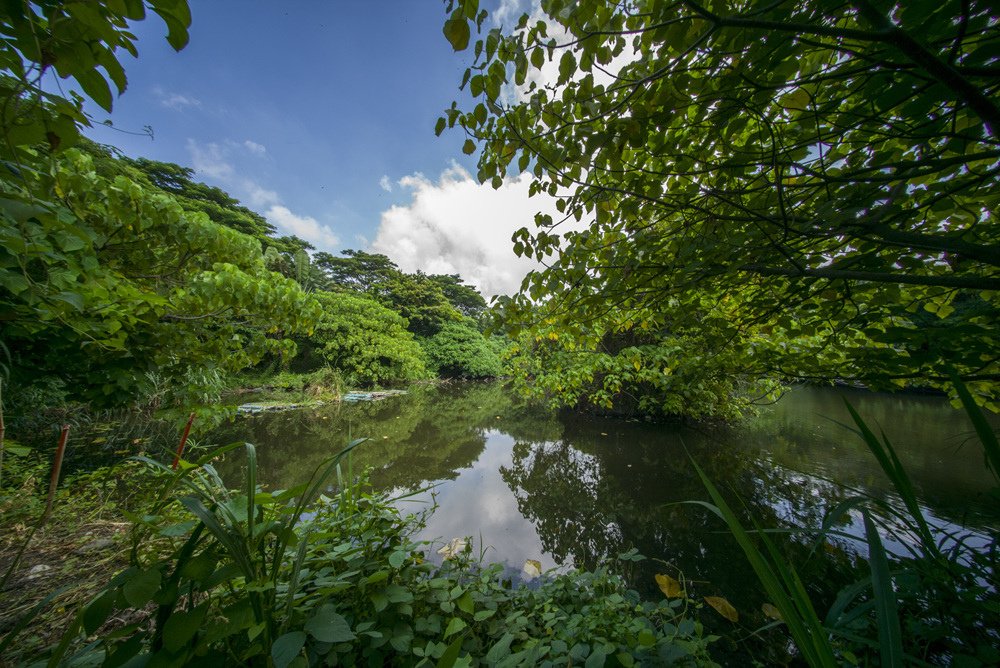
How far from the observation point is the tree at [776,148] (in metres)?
0.72

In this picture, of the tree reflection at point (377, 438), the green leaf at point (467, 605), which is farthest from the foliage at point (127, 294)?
the green leaf at point (467, 605)

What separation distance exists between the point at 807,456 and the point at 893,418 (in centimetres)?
646

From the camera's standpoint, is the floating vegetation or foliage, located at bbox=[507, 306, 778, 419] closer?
foliage, located at bbox=[507, 306, 778, 419]

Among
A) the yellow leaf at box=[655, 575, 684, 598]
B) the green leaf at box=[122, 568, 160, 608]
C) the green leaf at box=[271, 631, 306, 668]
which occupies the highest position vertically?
the green leaf at box=[122, 568, 160, 608]

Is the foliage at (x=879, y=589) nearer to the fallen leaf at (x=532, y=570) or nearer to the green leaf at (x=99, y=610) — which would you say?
the green leaf at (x=99, y=610)

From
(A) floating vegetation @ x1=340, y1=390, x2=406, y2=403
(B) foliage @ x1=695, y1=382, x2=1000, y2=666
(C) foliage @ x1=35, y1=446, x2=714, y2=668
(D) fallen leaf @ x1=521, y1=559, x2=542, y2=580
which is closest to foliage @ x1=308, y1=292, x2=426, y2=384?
(A) floating vegetation @ x1=340, y1=390, x2=406, y2=403

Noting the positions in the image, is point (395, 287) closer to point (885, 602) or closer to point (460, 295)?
point (460, 295)

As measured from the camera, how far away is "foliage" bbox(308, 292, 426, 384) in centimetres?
1209

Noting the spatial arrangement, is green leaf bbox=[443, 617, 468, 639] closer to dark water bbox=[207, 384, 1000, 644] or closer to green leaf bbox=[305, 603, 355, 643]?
green leaf bbox=[305, 603, 355, 643]

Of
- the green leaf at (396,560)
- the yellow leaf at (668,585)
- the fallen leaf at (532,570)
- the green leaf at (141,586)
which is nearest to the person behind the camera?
the green leaf at (141,586)

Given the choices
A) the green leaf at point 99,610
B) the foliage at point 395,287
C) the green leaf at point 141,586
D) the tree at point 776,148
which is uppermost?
the foliage at point 395,287

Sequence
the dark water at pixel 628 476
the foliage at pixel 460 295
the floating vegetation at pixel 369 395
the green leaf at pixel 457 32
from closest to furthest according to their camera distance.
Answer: the green leaf at pixel 457 32 < the dark water at pixel 628 476 < the floating vegetation at pixel 369 395 < the foliage at pixel 460 295

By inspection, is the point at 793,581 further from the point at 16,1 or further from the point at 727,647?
the point at 727,647

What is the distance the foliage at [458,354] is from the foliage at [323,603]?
51.2 feet
